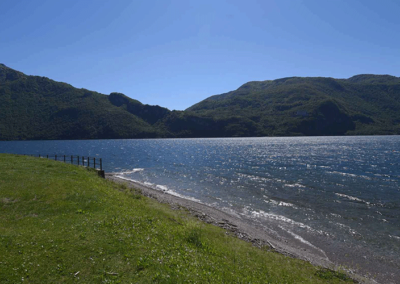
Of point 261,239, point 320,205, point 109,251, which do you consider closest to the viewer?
point 109,251

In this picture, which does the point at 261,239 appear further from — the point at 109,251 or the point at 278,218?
the point at 109,251

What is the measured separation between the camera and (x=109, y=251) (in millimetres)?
9750

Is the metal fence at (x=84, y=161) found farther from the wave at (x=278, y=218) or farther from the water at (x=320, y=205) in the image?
the wave at (x=278, y=218)

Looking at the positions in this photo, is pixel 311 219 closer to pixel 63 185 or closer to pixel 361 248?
pixel 361 248

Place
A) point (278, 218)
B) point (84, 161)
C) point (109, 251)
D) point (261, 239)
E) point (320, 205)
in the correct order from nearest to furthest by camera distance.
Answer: point (109, 251)
point (261, 239)
point (278, 218)
point (320, 205)
point (84, 161)

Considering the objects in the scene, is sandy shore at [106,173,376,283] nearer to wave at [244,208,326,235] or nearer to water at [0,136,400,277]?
water at [0,136,400,277]

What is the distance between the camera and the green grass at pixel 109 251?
8297mm

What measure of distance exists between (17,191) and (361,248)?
2633 centimetres

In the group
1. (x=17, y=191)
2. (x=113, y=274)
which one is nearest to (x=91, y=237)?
(x=113, y=274)

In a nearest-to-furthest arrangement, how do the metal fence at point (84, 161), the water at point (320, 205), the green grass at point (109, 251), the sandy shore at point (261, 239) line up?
1. the green grass at point (109, 251)
2. the sandy shore at point (261, 239)
3. the water at point (320, 205)
4. the metal fence at point (84, 161)

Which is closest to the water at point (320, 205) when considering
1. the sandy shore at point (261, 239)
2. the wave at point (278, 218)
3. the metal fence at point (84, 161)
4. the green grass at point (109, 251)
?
the wave at point (278, 218)

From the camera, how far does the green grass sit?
830cm

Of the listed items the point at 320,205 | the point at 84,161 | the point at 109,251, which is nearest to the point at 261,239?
the point at 109,251

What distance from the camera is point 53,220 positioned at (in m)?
12.9
